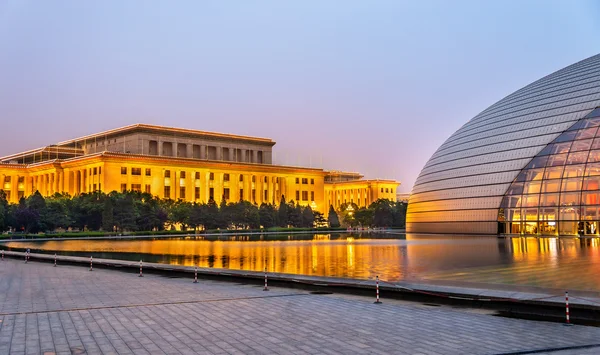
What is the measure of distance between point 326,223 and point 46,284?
129542 mm

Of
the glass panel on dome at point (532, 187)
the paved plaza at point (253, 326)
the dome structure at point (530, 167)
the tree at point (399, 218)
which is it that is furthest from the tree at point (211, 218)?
the paved plaza at point (253, 326)

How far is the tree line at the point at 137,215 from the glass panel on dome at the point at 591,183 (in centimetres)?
6582

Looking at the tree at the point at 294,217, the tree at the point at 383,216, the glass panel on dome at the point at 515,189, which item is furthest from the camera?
the tree at the point at 383,216

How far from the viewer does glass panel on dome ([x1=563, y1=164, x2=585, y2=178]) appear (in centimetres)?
5403

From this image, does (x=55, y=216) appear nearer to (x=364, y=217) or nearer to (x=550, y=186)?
(x=364, y=217)

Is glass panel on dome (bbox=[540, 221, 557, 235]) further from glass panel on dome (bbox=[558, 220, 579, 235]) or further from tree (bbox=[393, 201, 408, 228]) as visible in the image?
tree (bbox=[393, 201, 408, 228])

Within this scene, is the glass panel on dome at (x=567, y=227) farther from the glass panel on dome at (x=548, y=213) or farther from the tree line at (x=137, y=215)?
the tree line at (x=137, y=215)

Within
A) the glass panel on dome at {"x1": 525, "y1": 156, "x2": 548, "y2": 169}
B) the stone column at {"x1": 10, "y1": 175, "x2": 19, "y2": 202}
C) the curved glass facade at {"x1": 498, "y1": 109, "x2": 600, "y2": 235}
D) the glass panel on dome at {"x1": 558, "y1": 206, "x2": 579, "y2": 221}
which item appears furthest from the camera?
the stone column at {"x1": 10, "y1": 175, "x2": 19, "y2": 202}

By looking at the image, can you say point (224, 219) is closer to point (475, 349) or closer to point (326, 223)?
point (326, 223)

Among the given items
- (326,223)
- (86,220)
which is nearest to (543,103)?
(86,220)

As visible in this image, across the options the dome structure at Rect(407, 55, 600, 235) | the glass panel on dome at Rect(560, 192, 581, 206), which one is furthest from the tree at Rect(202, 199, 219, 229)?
the glass panel on dome at Rect(560, 192, 581, 206)

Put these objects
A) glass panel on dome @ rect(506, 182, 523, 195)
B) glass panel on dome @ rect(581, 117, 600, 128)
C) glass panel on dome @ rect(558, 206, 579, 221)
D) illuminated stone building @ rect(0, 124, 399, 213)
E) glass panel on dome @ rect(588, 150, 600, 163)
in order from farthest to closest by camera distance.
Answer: illuminated stone building @ rect(0, 124, 399, 213) < glass panel on dome @ rect(506, 182, 523, 195) < glass panel on dome @ rect(581, 117, 600, 128) < glass panel on dome @ rect(558, 206, 579, 221) < glass panel on dome @ rect(588, 150, 600, 163)

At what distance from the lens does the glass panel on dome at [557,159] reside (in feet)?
182

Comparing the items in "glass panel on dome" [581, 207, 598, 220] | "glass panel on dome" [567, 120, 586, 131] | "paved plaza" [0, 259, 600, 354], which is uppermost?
"glass panel on dome" [567, 120, 586, 131]
